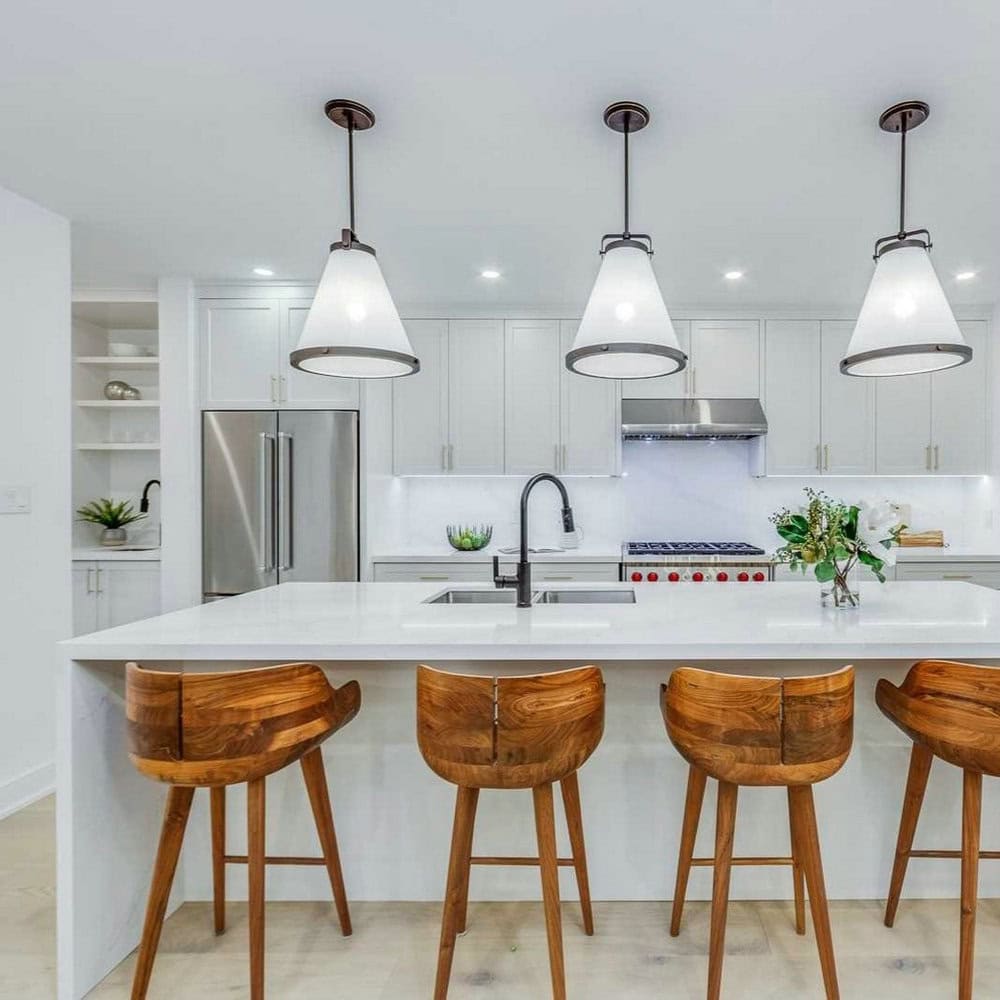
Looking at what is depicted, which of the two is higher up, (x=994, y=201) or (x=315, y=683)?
(x=994, y=201)

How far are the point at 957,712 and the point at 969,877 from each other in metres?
0.42

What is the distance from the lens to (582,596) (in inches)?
96.8

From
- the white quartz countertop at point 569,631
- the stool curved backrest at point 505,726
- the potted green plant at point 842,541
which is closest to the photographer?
the stool curved backrest at point 505,726

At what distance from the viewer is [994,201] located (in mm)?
2594

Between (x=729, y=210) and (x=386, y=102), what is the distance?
59.2 inches

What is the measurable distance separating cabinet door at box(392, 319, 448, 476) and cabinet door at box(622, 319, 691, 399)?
117cm

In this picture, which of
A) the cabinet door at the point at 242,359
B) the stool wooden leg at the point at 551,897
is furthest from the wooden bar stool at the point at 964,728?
the cabinet door at the point at 242,359

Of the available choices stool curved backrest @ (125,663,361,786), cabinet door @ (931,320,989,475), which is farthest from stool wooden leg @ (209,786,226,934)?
cabinet door @ (931,320,989,475)

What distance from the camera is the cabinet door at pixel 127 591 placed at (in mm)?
3736

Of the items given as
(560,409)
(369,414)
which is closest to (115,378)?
(369,414)

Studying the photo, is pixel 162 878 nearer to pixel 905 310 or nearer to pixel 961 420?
pixel 905 310

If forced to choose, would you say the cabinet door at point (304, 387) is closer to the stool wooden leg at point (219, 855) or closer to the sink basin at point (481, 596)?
the sink basin at point (481, 596)

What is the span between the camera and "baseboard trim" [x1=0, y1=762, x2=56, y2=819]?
100 inches

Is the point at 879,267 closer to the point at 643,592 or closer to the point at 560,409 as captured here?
the point at 643,592
